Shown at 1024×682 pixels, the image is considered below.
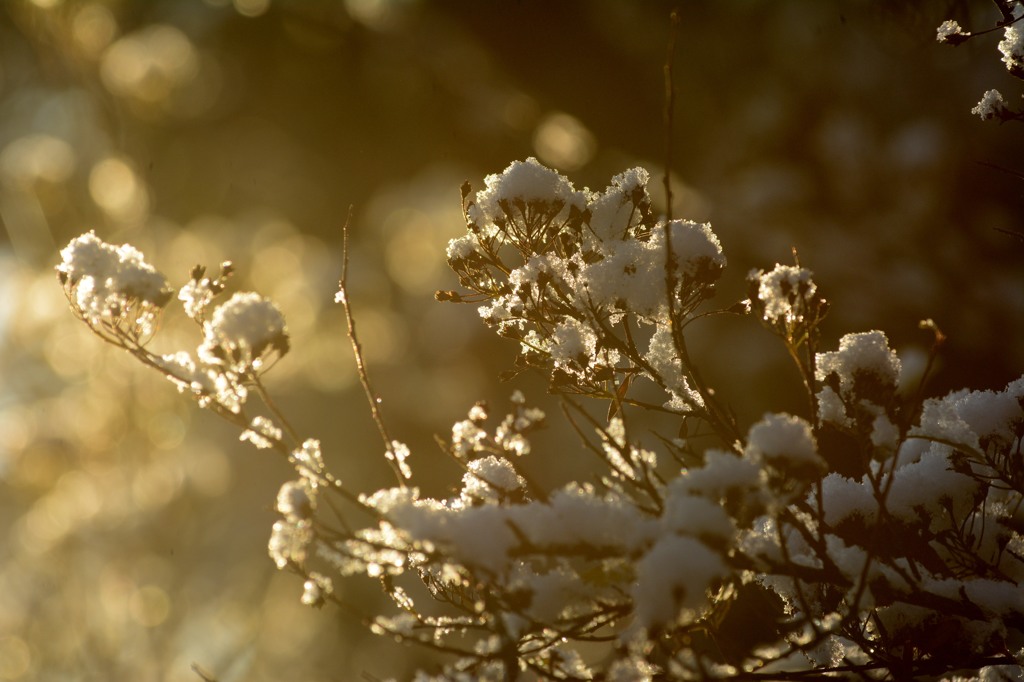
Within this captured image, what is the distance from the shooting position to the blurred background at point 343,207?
839 cm

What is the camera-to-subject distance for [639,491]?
206 cm

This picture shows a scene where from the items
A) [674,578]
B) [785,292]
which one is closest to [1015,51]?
[785,292]

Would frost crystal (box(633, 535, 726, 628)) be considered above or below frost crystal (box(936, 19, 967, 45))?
below

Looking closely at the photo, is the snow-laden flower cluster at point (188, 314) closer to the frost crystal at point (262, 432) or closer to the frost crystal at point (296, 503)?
the frost crystal at point (262, 432)

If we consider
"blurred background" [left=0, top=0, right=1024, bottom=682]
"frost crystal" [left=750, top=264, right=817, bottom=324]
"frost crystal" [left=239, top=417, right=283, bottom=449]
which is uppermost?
"blurred background" [left=0, top=0, right=1024, bottom=682]

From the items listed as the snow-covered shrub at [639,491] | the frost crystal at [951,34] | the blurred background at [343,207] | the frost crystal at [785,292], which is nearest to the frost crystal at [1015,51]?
the frost crystal at [951,34]

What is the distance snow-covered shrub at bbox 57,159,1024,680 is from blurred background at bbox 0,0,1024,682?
589 centimetres

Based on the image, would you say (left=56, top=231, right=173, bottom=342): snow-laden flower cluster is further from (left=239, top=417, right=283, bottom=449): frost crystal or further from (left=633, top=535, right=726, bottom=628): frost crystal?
(left=633, top=535, right=726, bottom=628): frost crystal

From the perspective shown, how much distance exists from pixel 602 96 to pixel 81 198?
7.86 meters

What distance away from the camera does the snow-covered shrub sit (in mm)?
1487

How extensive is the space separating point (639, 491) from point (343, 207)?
10632 mm

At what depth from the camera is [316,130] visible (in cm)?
1191

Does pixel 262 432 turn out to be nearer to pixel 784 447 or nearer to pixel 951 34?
pixel 784 447

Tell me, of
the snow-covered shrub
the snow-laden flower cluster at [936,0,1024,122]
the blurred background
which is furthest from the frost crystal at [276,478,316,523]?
the blurred background
